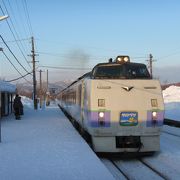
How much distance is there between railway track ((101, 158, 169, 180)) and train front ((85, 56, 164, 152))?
0.37 meters

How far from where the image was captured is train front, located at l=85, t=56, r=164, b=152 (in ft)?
38.1

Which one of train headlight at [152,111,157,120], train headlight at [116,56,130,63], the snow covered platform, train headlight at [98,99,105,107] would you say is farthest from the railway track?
train headlight at [116,56,130,63]

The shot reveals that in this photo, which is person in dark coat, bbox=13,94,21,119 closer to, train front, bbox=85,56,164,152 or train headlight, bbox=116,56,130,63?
train headlight, bbox=116,56,130,63

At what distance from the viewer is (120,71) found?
13055mm

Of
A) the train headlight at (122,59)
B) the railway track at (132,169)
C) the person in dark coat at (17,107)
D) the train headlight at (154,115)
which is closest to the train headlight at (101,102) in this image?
the train headlight at (154,115)

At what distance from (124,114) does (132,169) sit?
5.86 ft

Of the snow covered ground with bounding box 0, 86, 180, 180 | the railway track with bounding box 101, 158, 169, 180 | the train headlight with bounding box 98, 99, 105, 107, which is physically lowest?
the railway track with bounding box 101, 158, 169, 180

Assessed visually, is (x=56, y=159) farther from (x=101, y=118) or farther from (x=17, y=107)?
(x=17, y=107)

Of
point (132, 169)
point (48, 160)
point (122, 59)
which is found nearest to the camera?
point (48, 160)

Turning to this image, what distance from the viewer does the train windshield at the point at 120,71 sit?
12859mm

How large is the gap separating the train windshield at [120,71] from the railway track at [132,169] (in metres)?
2.65

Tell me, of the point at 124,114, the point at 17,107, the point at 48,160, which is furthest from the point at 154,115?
the point at 17,107

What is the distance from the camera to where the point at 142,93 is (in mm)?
11875

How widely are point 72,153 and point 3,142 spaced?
3.47 m
